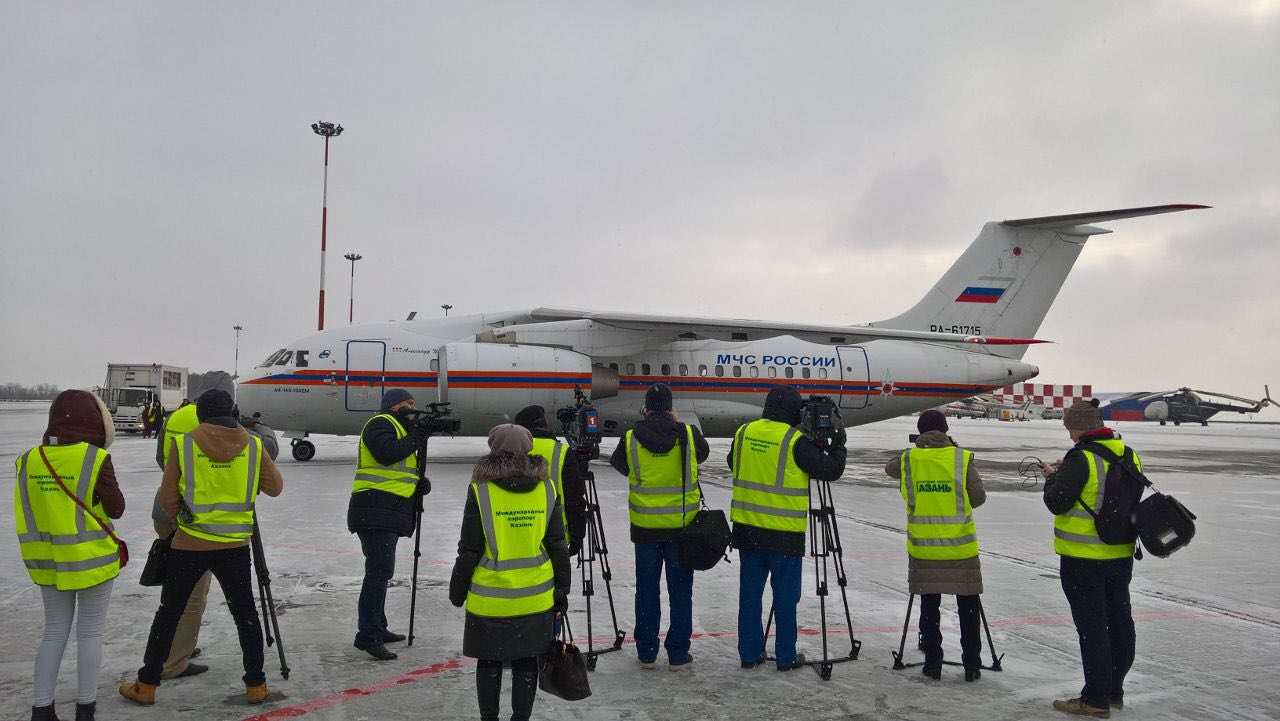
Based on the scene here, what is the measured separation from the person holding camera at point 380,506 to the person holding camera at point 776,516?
2.26m

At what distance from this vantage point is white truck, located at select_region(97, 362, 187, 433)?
34.6 meters

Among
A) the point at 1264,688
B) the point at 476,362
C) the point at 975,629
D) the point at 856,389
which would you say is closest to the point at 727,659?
the point at 975,629

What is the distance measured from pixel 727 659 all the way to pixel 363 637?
95.4 inches

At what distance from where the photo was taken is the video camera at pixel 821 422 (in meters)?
5.30

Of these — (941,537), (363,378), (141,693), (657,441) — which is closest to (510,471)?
(657,441)

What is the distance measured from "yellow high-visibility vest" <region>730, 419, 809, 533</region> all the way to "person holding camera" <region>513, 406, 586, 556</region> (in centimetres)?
99

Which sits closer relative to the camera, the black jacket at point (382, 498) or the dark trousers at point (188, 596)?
the dark trousers at point (188, 596)

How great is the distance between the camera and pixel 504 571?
3.80m

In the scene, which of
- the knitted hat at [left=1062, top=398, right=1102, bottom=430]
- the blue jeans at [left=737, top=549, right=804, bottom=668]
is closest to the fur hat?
the blue jeans at [left=737, top=549, right=804, bottom=668]

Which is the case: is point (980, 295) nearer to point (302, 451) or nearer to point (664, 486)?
point (302, 451)

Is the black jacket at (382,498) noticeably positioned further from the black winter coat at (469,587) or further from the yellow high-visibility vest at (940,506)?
the yellow high-visibility vest at (940,506)

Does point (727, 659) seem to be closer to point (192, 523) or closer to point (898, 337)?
point (192, 523)

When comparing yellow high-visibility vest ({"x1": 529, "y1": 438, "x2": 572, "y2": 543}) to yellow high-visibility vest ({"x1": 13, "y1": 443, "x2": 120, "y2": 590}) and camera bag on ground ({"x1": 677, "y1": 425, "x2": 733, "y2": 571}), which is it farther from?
yellow high-visibility vest ({"x1": 13, "y1": 443, "x2": 120, "y2": 590})

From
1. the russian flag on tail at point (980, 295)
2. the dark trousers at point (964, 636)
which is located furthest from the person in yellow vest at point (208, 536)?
the russian flag on tail at point (980, 295)
